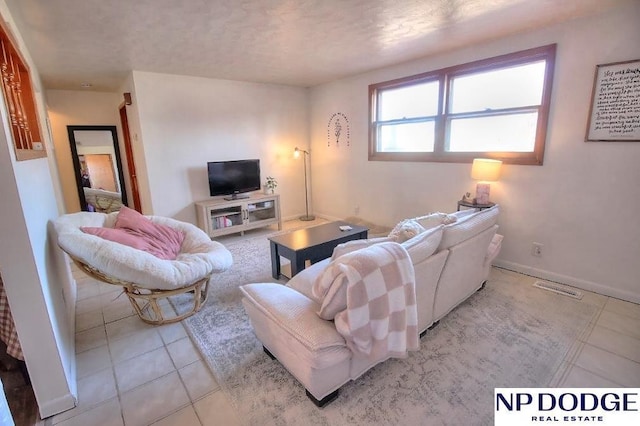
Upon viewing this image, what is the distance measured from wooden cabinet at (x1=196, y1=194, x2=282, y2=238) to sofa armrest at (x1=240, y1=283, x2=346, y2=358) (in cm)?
264

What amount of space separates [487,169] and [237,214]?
131 inches

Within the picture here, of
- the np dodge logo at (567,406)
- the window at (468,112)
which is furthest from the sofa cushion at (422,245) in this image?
the window at (468,112)

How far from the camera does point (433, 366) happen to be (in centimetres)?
182

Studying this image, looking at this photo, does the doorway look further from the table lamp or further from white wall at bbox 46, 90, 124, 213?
the table lamp

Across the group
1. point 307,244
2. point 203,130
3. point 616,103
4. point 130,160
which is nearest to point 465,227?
point 307,244

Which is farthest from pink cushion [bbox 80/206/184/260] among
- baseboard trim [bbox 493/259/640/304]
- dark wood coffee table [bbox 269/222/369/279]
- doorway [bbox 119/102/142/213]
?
baseboard trim [bbox 493/259/640/304]

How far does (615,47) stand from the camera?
7.74 ft

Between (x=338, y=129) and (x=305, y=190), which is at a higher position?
(x=338, y=129)

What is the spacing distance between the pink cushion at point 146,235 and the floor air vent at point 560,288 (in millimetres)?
3400

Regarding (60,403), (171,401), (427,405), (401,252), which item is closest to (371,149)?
(401,252)

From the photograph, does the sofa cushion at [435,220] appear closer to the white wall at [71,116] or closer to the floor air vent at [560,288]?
the floor air vent at [560,288]

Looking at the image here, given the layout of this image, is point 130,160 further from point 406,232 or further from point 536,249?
point 536,249

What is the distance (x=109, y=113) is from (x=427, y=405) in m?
6.17

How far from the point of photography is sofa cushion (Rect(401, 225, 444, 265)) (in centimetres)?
168
